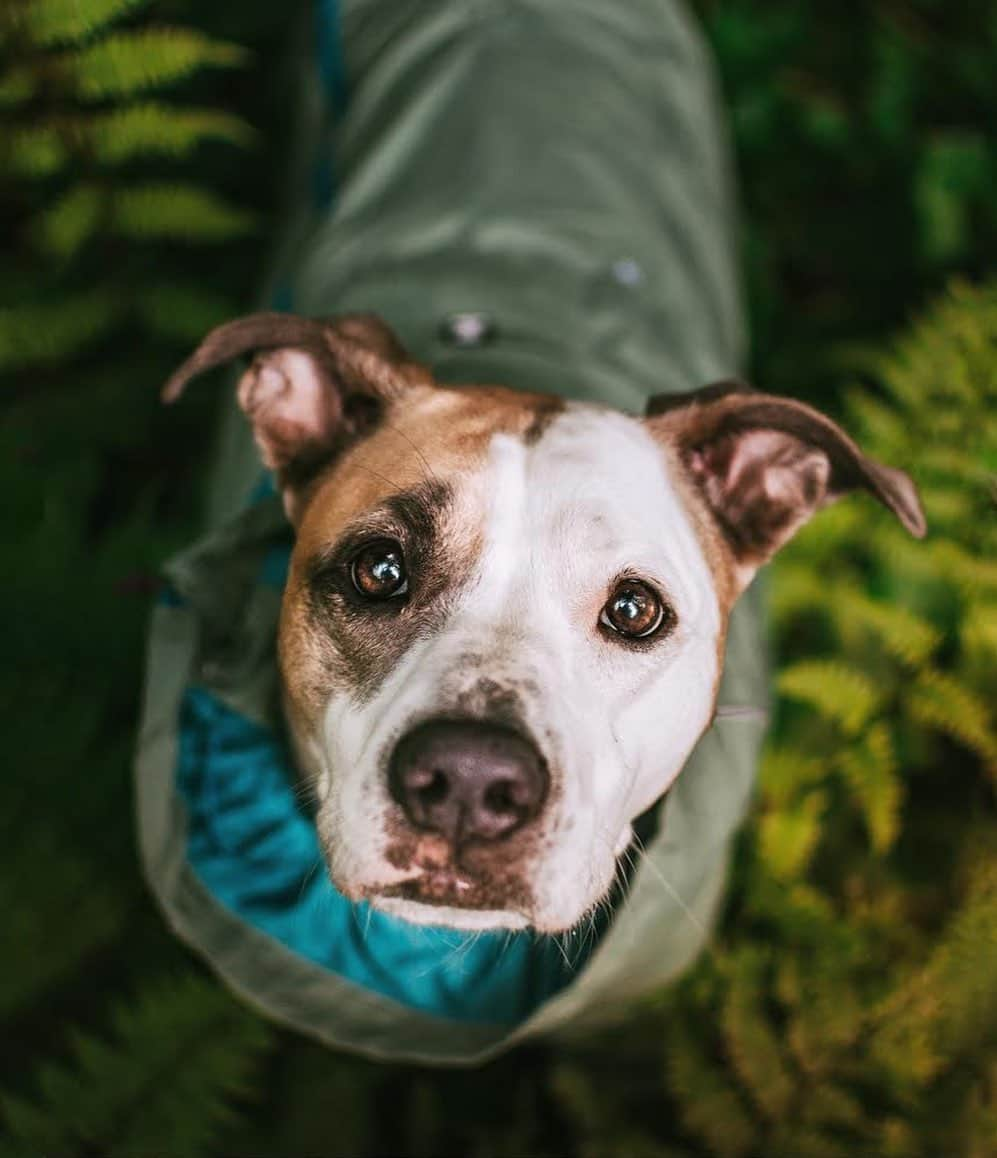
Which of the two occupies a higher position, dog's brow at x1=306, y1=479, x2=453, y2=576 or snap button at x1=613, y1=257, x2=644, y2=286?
dog's brow at x1=306, y1=479, x2=453, y2=576

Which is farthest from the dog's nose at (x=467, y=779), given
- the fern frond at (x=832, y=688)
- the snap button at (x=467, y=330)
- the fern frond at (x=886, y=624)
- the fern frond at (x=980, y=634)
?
the fern frond at (x=980, y=634)

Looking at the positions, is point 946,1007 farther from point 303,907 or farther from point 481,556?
point 481,556

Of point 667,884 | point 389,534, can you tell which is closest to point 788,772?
point 667,884

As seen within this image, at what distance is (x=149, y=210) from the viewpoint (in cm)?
428

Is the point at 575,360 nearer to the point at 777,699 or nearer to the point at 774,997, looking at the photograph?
the point at 777,699

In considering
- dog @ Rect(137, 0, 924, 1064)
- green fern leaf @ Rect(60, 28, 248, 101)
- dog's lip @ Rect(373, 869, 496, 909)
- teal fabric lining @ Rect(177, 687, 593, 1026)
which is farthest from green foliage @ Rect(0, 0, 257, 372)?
dog's lip @ Rect(373, 869, 496, 909)

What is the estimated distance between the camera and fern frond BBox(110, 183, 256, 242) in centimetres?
426

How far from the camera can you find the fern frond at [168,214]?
4.26 m

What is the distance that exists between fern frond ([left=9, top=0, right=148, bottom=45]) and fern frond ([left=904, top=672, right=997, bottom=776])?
12.1 ft

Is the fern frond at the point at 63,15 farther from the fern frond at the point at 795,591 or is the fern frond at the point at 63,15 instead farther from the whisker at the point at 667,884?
the whisker at the point at 667,884

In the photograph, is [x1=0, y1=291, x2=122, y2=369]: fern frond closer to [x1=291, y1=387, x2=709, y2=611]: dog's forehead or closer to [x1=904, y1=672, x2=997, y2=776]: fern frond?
[x1=291, y1=387, x2=709, y2=611]: dog's forehead

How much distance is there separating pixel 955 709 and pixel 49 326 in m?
3.81

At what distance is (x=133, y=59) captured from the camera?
3.89 meters

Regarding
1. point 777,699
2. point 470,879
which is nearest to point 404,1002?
point 470,879
